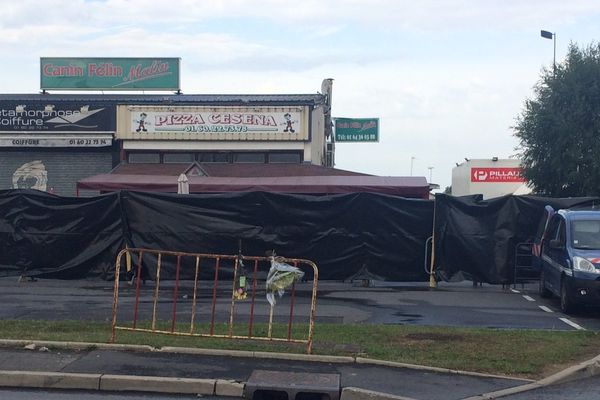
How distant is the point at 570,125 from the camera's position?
32.6m

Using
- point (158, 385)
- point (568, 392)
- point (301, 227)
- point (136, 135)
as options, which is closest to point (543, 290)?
point (301, 227)

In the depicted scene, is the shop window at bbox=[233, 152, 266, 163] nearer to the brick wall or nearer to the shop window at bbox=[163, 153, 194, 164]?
the shop window at bbox=[163, 153, 194, 164]

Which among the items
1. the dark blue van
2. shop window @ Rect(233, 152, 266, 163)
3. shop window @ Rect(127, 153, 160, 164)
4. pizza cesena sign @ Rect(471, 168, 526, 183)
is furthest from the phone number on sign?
pizza cesena sign @ Rect(471, 168, 526, 183)

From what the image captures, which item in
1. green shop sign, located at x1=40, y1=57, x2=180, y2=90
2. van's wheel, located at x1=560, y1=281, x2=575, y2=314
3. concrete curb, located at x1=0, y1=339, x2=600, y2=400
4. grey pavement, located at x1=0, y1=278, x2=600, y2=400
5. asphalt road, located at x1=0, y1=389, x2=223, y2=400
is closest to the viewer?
asphalt road, located at x1=0, y1=389, x2=223, y2=400

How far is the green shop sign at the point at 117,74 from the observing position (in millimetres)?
34844

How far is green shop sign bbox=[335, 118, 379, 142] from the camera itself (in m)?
46.6

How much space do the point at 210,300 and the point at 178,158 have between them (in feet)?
52.3

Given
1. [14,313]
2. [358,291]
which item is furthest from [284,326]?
[358,291]

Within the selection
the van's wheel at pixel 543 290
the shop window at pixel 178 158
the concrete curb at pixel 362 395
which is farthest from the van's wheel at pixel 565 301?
the shop window at pixel 178 158

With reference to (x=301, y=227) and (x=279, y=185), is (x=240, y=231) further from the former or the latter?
(x=279, y=185)

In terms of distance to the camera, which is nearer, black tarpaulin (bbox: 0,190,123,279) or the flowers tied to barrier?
the flowers tied to barrier

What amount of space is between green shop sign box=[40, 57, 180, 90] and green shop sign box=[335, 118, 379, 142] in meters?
14.1

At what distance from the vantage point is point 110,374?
29.6ft

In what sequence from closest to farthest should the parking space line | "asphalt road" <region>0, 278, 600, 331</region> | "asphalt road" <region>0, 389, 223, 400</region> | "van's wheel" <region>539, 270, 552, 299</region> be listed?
"asphalt road" <region>0, 389, 223, 400</region> < the parking space line < "asphalt road" <region>0, 278, 600, 331</region> < "van's wheel" <region>539, 270, 552, 299</region>
